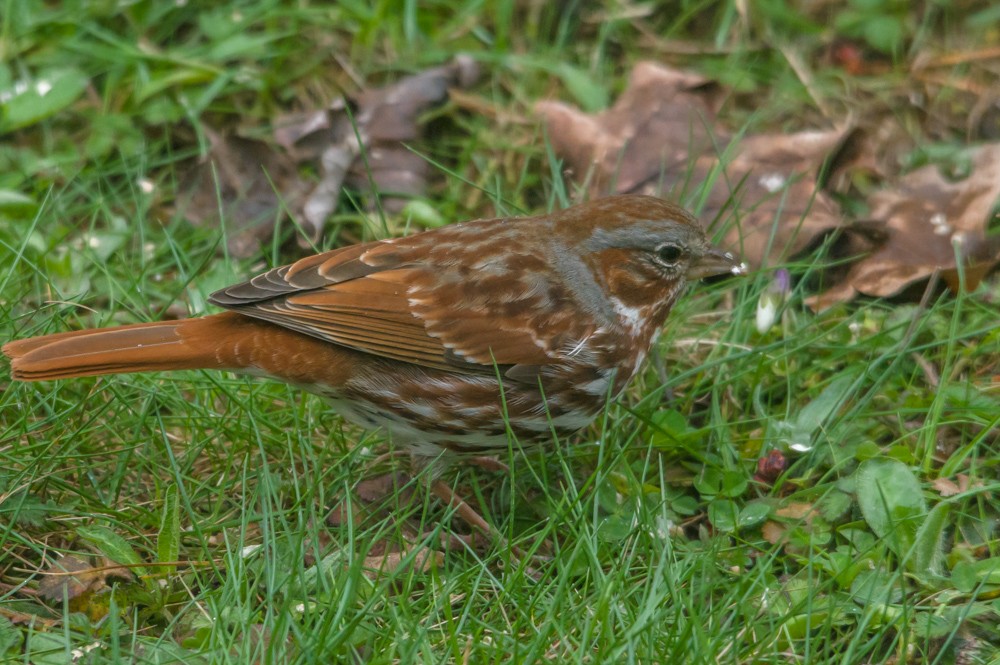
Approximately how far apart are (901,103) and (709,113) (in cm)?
107

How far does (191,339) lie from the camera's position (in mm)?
4172

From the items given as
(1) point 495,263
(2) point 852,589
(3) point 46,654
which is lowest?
(2) point 852,589

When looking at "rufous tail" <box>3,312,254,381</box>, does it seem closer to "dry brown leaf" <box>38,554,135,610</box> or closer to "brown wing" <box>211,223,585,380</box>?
"brown wing" <box>211,223,585,380</box>

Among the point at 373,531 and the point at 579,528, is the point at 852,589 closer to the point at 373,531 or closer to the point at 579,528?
the point at 579,528

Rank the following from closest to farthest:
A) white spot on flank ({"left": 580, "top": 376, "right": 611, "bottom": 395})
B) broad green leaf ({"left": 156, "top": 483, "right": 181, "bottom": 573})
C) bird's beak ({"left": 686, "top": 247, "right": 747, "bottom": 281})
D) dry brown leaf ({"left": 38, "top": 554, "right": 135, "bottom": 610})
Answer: dry brown leaf ({"left": 38, "top": 554, "right": 135, "bottom": 610}) < broad green leaf ({"left": 156, "top": 483, "right": 181, "bottom": 573}) < white spot on flank ({"left": 580, "top": 376, "right": 611, "bottom": 395}) < bird's beak ({"left": 686, "top": 247, "right": 747, "bottom": 281})

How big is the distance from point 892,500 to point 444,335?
5.24 feet

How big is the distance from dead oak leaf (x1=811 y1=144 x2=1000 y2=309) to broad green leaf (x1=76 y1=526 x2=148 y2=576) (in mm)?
2896

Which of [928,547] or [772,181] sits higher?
[772,181]

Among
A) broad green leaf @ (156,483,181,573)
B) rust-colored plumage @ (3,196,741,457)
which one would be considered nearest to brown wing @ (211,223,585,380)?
rust-colored plumage @ (3,196,741,457)

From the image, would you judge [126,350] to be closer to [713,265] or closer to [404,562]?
[404,562]

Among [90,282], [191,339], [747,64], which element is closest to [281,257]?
[90,282]

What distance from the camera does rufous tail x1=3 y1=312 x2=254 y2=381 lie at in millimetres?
4004

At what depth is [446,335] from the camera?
4.30 meters

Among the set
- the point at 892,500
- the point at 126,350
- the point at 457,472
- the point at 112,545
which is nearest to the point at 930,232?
the point at 892,500
